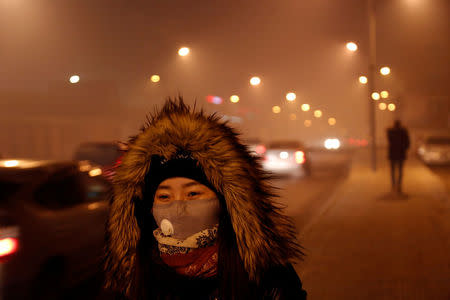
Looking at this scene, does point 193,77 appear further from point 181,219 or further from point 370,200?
point 181,219

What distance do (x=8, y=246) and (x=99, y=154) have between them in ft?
45.1

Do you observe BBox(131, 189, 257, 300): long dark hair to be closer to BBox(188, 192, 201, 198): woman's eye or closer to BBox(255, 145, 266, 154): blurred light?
BBox(188, 192, 201, 198): woman's eye

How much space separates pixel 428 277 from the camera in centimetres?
547

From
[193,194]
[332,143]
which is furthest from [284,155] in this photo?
[332,143]

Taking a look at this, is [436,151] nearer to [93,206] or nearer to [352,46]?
[352,46]

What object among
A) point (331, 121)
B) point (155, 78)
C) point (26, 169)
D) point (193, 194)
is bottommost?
point (331, 121)

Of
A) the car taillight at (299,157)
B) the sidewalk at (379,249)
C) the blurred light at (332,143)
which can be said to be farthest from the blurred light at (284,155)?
the blurred light at (332,143)

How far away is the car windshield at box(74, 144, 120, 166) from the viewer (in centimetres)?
1770

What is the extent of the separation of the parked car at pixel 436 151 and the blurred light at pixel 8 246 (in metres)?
27.7

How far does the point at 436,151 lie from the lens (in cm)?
2897

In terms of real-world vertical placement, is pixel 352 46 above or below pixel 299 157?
above

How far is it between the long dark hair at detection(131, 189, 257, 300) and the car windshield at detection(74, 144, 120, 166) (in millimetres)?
15469

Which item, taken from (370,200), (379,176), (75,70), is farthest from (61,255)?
(379,176)

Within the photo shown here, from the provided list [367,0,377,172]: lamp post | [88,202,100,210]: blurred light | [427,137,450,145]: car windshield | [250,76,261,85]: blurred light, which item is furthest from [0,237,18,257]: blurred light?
[427,137,450,145]: car windshield
